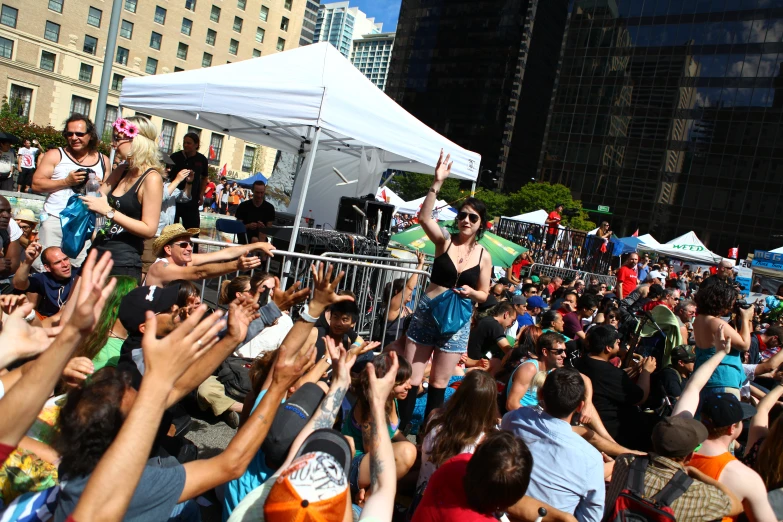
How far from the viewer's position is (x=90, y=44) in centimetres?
5509

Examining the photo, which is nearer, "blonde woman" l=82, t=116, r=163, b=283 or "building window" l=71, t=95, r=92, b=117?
"blonde woman" l=82, t=116, r=163, b=283

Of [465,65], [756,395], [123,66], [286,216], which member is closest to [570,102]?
[465,65]

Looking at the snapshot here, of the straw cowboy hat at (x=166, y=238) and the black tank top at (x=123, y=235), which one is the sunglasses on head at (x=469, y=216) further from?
the black tank top at (x=123, y=235)

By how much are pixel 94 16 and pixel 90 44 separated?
2.67 m

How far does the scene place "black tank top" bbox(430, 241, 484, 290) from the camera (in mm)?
4254

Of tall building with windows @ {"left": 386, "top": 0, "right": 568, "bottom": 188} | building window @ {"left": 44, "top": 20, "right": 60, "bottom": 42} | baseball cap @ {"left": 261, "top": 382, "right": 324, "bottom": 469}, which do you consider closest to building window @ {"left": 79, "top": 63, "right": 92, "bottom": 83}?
building window @ {"left": 44, "top": 20, "right": 60, "bottom": 42}

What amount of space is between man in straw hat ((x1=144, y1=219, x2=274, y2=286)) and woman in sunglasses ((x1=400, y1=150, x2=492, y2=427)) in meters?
1.29

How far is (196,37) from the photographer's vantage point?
6175 cm

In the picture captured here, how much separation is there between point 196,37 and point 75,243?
66048 mm

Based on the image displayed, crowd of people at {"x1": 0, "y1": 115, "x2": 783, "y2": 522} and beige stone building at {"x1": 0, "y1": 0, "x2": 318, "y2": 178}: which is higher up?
beige stone building at {"x1": 0, "y1": 0, "x2": 318, "y2": 178}

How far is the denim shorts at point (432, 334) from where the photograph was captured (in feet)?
14.0

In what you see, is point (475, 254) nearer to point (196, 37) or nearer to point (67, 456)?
point (67, 456)

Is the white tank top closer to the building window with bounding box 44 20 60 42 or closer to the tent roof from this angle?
the tent roof

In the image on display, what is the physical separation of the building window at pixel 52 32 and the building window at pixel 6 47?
322cm
